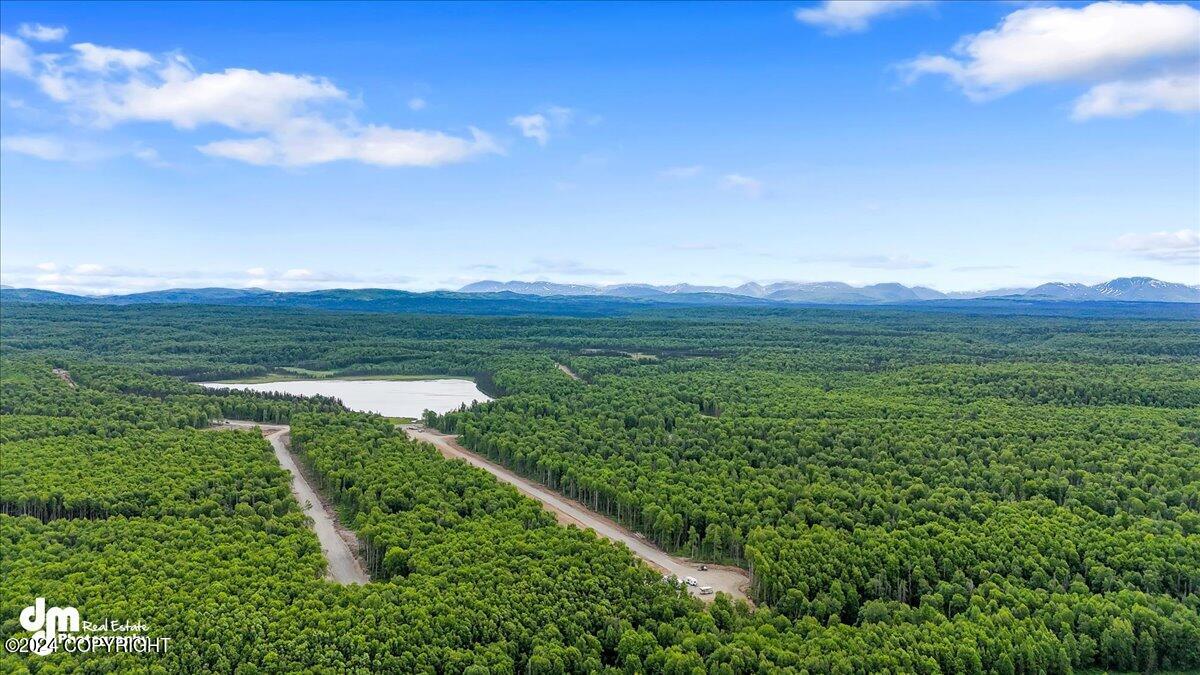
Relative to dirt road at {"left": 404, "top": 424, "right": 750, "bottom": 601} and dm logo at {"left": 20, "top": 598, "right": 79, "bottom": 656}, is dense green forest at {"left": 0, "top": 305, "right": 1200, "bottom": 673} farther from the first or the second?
dirt road at {"left": 404, "top": 424, "right": 750, "bottom": 601}

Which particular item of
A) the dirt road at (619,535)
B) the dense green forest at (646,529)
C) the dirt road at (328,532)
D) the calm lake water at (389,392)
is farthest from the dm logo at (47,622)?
the calm lake water at (389,392)

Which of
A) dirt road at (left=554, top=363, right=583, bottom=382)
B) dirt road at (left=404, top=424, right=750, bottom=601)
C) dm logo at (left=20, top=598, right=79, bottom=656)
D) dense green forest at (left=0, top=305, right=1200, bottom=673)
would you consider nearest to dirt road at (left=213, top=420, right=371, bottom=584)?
dense green forest at (left=0, top=305, right=1200, bottom=673)

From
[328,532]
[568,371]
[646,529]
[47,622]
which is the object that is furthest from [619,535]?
[568,371]

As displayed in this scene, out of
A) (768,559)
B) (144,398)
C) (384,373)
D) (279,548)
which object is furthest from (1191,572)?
(384,373)

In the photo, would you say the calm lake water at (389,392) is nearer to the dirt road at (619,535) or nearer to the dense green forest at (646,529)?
the dense green forest at (646,529)

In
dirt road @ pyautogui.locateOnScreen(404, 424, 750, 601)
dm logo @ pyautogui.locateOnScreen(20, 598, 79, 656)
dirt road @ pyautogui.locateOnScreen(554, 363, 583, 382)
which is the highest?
dirt road @ pyautogui.locateOnScreen(554, 363, 583, 382)

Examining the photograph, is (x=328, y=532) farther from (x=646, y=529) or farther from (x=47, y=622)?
(x=646, y=529)

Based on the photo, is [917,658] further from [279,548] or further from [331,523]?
[331,523]
